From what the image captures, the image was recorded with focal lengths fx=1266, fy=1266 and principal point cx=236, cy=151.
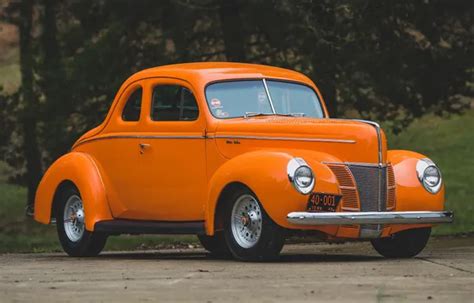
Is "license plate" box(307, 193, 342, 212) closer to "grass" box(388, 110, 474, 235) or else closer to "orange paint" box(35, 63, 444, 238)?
"orange paint" box(35, 63, 444, 238)

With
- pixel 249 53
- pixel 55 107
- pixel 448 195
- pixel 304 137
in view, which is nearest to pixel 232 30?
pixel 249 53

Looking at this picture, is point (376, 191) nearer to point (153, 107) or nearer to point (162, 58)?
point (153, 107)

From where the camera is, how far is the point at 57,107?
25766 mm

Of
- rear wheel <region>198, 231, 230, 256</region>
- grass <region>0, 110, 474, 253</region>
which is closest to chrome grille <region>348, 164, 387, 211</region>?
rear wheel <region>198, 231, 230, 256</region>

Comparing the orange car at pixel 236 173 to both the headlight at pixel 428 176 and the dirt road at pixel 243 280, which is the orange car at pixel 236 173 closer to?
the headlight at pixel 428 176

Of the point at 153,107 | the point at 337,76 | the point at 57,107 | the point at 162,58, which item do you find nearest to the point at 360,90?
the point at 337,76

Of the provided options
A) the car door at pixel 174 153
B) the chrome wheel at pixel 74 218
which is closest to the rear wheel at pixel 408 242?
the car door at pixel 174 153

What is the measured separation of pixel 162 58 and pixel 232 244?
42.3 feet

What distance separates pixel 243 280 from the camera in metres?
10.0

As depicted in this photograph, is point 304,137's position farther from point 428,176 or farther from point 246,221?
point 428,176

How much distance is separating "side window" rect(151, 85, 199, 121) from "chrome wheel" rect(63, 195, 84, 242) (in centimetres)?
160

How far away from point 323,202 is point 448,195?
2009 centimetres

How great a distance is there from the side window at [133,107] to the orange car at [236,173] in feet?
0.05

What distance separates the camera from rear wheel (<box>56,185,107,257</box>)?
14516 millimetres
